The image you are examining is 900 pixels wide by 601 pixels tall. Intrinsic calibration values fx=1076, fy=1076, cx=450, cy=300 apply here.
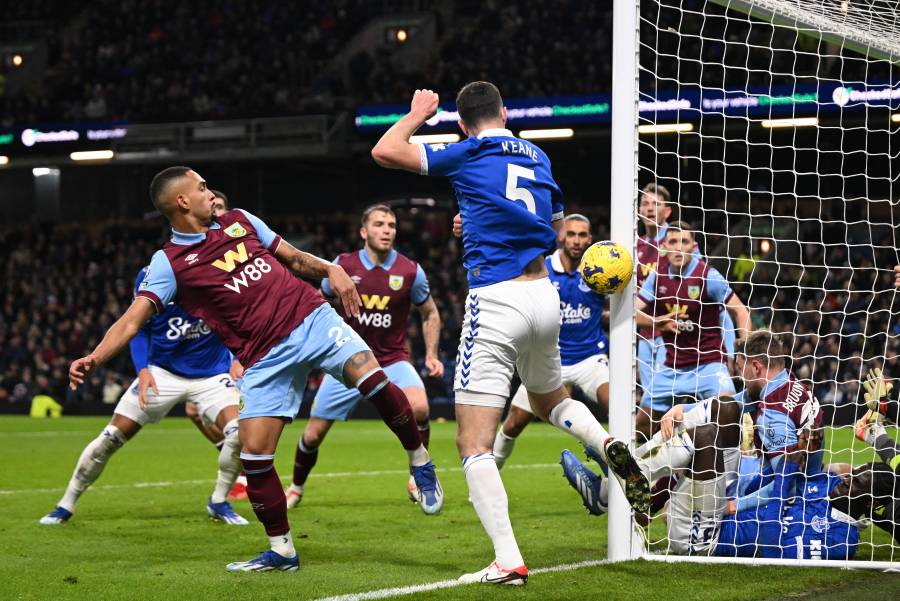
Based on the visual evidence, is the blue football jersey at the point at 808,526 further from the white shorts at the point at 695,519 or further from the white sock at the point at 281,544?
the white sock at the point at 281,544

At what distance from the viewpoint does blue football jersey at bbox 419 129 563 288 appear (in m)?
5.16

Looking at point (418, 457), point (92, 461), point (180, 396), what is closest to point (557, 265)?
point (418, 457)

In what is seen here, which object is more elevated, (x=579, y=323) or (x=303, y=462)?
Result: (x=579, y=323)

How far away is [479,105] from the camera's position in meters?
5.26

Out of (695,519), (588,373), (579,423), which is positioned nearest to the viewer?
(579,423)

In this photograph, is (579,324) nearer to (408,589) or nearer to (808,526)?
(808,526)

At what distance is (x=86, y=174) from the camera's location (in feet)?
124

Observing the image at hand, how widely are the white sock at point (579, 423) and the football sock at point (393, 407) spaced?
36.3 inches

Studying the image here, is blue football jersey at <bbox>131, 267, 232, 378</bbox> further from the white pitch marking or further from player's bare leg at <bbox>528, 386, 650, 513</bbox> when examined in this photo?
player's bare leg at <bbox>528, 386, 650, 513</bbox>

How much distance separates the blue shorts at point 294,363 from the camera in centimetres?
573

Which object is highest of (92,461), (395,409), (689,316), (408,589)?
(689,316)

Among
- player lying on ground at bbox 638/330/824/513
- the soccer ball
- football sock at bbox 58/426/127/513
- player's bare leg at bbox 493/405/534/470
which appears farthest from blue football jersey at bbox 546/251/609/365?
football sock at bbox 58/426/127/513

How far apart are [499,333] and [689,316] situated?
3.67 metres

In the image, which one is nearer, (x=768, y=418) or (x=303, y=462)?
(x=768, y=418)
